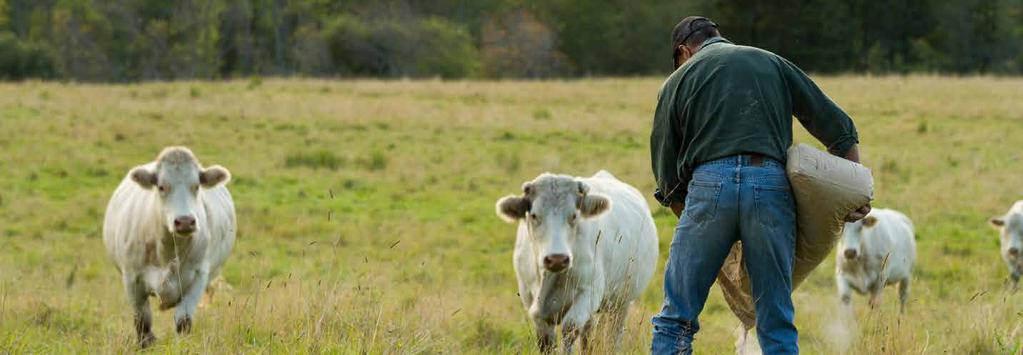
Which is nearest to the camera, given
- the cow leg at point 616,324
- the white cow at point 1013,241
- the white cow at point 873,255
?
the cow leg at point 616,324

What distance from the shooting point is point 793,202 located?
522cm

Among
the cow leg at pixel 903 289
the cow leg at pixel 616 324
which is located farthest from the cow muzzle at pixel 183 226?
the cow leg at pixel 903 289

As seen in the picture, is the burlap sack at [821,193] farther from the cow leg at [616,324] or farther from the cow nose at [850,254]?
the cow nose at [850,254]

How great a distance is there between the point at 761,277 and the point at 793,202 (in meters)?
0.37

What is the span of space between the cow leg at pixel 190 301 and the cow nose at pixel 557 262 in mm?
2730

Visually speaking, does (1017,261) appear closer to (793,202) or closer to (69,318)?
(793,202)

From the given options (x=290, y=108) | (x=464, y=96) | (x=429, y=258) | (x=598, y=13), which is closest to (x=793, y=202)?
(x=429, y=258)

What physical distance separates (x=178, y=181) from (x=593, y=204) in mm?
3153

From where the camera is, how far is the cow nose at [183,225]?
793 cm

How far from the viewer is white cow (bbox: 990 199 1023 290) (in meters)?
12.4

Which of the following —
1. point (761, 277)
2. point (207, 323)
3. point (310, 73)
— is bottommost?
point (310, 73)

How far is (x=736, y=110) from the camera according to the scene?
16.8 ft

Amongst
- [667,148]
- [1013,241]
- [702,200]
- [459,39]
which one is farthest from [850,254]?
[459,39]

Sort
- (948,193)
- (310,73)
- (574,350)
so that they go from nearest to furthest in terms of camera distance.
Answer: (574,350) < (948,193) < (310,73)
